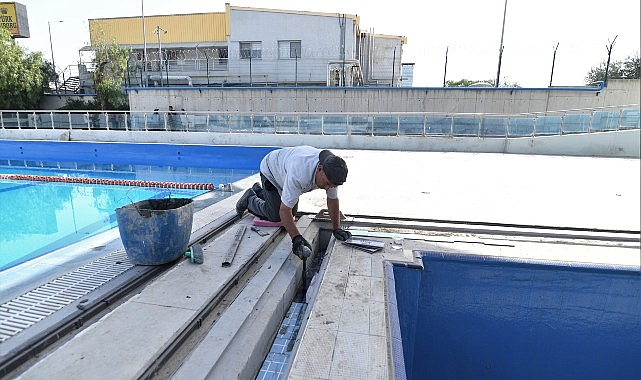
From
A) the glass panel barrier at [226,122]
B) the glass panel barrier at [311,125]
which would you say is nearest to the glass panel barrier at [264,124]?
the glass panel barrier at [226,122]

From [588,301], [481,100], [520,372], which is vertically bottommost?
[520,372]

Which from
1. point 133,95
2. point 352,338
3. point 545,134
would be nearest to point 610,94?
point 545,134

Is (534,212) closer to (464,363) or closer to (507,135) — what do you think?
(464,363)

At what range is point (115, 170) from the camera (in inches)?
457

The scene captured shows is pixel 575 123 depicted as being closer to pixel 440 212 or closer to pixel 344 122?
pixel 344 122

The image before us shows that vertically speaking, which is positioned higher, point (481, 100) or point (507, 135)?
point (481, 100)

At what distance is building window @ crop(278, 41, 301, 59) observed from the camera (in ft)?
81.4

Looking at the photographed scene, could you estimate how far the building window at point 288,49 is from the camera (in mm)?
24812

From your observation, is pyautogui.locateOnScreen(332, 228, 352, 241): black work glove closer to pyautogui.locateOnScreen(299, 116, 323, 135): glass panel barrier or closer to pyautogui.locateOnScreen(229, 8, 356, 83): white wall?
pyautogui.locateOnScreen(299, 116, 323, 135): glass panel barrier

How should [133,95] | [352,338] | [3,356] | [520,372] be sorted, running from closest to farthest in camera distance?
[3,356], [352,338], [520,372], [133,95]

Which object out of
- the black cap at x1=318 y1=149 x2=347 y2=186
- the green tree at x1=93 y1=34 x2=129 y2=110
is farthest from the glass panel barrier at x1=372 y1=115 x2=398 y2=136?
the green tree at x1=93 y1=34 x2=129 y2=110

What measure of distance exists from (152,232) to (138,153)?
478 inches

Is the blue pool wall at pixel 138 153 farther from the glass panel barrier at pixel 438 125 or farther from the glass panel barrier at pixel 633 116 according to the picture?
the glass panel barrier at pixel 633 116

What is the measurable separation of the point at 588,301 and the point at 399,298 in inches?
66.4
